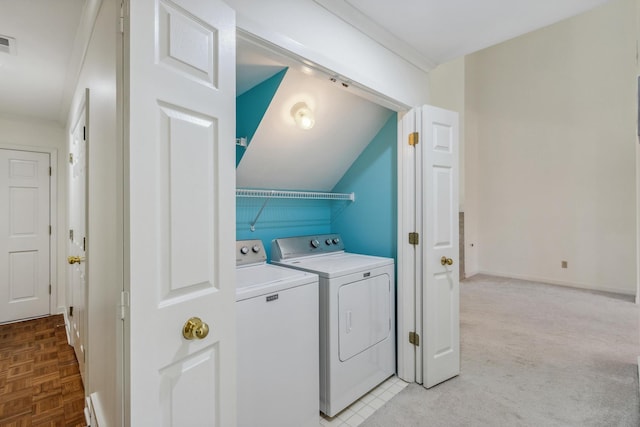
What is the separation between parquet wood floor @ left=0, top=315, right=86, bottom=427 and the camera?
75.7 inches

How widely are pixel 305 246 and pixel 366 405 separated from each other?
45.4 inches

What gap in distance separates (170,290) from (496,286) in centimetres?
497

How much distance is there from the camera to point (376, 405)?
1973 mm

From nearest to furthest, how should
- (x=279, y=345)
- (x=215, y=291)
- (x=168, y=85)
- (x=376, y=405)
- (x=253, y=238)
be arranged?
(x=168, y=85) → (x=215, y=291) → (x=279, y=345) → (x=376, y=405) → (x=253, y=238)

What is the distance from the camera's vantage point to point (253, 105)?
2.04 metres

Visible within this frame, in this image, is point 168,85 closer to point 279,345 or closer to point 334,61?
point 334,61

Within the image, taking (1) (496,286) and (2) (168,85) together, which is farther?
(1) (496,286)

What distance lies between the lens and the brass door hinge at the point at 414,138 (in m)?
2.15

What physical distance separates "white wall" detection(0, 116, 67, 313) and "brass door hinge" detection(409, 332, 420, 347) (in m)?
3.86

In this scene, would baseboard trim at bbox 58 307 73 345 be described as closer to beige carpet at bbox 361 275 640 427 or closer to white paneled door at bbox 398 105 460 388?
beige carpet at bbox 361 275 640 427

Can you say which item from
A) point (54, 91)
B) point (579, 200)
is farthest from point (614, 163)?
point (54, 91)

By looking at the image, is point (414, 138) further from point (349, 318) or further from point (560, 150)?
point (560, 150)

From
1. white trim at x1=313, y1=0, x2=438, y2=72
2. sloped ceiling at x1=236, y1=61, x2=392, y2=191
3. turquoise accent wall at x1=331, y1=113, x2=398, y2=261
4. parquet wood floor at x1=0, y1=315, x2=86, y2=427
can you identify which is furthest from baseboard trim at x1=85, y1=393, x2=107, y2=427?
white trim at x1=313, y1=0, x2=438, y2=72

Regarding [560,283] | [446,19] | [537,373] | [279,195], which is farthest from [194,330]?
[560,283]
